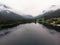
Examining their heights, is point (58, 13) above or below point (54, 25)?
above

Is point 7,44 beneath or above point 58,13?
beneath

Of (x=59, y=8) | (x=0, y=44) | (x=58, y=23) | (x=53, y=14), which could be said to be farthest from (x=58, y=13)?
(x=0, y=44)

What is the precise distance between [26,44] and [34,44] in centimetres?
31

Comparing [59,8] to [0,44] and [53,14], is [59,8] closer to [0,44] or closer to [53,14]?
[53,14]

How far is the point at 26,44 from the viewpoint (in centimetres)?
523

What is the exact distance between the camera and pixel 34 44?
5.22m

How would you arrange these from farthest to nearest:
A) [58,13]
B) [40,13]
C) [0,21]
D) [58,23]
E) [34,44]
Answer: [58,23], [40,13], [0,21], [58,13], [34,44]

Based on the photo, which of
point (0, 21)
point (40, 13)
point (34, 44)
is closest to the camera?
point (34, 44)

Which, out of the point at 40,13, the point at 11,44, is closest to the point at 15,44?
the point at 11,44

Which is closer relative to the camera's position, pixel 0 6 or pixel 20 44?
pixel 20 44

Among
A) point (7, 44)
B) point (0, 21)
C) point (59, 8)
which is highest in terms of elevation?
point (59, 8)

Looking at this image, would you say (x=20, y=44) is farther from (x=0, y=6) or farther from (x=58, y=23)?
(x=58, y=23)

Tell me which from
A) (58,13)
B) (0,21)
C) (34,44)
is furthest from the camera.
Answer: (0,21)

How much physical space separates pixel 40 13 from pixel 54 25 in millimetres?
2136
